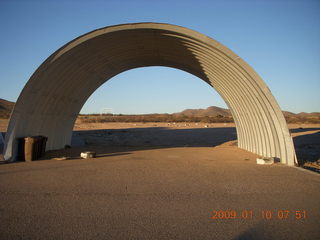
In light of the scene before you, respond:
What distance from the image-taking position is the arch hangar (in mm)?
9578

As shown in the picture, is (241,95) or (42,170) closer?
(42,170)

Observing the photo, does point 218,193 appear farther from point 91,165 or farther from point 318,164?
point 318,164

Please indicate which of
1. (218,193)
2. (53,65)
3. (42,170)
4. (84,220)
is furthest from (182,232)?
(53,65)

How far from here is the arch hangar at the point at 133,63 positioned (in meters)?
9.58

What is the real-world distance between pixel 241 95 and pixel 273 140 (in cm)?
238

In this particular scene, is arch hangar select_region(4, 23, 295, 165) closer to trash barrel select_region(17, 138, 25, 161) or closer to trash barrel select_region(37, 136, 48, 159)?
trash barrel select_region(17, 138, 25, 161)

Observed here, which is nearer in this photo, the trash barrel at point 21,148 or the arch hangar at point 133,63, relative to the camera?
the arch hangar at point 133,63

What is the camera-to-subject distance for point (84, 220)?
4516mm

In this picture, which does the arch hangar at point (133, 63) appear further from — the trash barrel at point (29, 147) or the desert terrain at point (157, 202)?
the desert terrain at point (157, 202)
